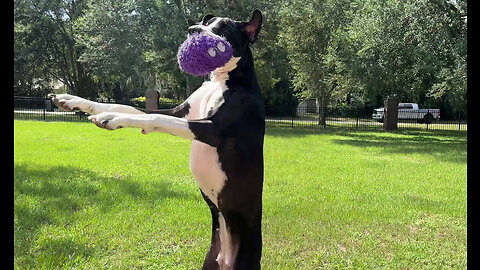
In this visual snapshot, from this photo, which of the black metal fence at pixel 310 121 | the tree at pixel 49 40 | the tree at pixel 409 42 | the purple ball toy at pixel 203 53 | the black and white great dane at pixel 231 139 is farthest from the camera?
the tree at pixel 49 40

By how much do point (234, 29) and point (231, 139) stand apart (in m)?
0.67

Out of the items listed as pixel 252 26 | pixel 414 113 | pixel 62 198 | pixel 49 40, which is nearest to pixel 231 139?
pixel 252 26

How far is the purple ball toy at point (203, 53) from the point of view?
78.7 inches

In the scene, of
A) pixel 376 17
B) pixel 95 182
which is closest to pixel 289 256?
pixel 95 182

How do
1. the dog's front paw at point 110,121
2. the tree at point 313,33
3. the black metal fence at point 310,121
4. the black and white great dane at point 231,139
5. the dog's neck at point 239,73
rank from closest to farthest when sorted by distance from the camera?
the dog's front paw at point 110,121
the black and white great dane at point 231,139
the dog's neck at point 239,73
the tree at point 313,33
the black metal fence at point 310,121

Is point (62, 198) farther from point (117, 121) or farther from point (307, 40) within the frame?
point (307, 40)

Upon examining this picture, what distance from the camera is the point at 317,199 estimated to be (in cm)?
603

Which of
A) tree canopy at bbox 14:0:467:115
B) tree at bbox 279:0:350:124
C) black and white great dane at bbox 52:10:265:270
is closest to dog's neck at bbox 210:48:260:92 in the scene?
black and white great dane at bbox 52:10:265:270

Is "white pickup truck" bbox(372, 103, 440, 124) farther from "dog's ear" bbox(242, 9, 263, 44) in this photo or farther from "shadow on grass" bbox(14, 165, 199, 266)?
"dog's ear" bbox(242, 9, 263, 44)

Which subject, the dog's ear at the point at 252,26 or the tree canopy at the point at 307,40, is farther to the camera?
the tree canopy at the point at 307,40

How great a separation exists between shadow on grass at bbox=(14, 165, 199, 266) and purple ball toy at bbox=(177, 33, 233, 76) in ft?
8.96

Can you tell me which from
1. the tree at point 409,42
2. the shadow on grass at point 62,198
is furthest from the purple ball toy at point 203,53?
the tree at point 409,42

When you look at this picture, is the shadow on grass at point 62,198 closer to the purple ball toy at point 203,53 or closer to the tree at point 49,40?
the purple ball toy at point 203,53
